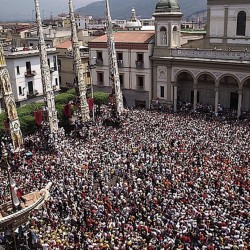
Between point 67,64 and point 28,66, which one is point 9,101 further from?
point 67,64

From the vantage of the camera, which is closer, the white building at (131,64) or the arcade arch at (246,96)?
the arcade arch at (246,96)

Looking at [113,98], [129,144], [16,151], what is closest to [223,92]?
[113,98]

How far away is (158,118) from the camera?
37219 millimetres

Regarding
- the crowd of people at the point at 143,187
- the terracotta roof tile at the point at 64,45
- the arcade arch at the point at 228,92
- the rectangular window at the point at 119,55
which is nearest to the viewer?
the crowd of people at the point at 143,187

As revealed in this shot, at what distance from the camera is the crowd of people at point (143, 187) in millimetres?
17297

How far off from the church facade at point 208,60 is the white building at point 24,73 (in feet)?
46.3

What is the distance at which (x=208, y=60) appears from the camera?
127 ft

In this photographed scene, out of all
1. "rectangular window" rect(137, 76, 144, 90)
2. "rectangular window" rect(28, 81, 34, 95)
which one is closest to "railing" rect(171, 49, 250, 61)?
"rectangular window" rect(137, 76, 144, 90)

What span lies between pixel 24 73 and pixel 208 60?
20.9m

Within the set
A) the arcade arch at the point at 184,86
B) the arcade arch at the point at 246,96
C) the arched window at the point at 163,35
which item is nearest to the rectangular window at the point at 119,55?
the arched window at the point at 163,35

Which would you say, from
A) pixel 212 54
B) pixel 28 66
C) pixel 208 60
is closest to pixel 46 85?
pixel 28 66

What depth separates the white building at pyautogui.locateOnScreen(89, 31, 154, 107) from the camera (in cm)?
4331

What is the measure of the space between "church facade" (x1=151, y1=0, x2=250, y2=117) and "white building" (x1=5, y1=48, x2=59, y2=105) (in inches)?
556

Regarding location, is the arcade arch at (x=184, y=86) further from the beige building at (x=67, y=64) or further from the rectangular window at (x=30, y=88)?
the rectangular window at (x=30, y=88)
